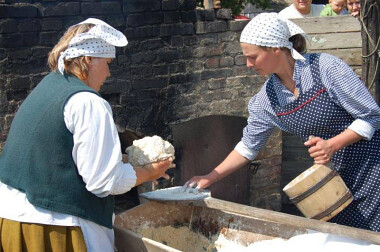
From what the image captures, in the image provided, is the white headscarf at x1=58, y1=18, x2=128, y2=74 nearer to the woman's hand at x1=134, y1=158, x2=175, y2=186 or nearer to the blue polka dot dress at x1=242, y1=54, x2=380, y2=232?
the woman's hand at x1=134, y1=158, x2=175, y2=186

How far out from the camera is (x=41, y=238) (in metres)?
2.68

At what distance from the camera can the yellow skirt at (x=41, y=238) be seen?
8.80ft

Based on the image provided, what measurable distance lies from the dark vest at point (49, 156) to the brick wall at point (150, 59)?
2032 mm

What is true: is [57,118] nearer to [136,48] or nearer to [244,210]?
[244,210]

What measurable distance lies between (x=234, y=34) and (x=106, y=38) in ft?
10.3

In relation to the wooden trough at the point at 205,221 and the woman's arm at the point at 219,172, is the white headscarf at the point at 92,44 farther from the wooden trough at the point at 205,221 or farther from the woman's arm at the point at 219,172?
the woman's arm at the point at 219,172

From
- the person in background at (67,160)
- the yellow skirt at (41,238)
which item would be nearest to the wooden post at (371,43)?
the person in background at (67,160)

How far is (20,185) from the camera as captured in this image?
8.82 ft

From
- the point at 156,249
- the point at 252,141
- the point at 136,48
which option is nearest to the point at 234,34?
the point at 136,48

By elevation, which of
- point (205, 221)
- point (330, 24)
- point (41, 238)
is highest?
point (330, 24)

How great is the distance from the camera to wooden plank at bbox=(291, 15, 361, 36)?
6.18 meters

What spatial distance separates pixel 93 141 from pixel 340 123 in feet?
4.24

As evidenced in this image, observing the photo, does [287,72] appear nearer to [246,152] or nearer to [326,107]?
[326,107]

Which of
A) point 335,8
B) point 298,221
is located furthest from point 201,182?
point 335,8
